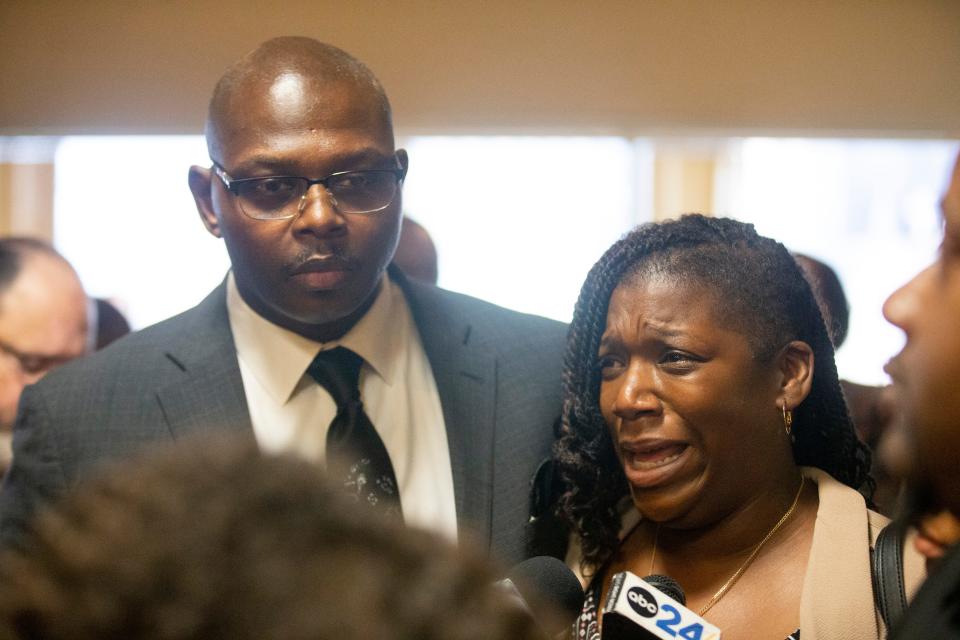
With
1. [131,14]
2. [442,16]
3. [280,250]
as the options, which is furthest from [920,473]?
[131,14]

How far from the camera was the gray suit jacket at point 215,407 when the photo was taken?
215cm

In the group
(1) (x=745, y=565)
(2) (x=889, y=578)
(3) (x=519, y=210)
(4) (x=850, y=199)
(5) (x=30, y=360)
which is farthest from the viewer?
(4) (x=850, y=199)

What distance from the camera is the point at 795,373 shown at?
1.90 meters

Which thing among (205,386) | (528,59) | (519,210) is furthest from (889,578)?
(528,59)

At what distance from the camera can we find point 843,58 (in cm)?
700

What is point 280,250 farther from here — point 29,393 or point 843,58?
point 843,58

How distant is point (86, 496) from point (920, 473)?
0.87 metres

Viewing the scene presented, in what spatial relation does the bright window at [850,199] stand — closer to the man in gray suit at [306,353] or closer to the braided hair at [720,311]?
the man in gray suit at [306,353]

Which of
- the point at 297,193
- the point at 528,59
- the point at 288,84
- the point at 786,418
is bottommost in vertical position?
the point at 786,418

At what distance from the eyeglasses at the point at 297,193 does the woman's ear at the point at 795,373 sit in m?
0.88

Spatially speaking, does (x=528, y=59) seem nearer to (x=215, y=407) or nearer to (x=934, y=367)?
(x=215, y=407)

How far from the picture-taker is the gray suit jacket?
7.06ft

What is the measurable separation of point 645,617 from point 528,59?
594 cm

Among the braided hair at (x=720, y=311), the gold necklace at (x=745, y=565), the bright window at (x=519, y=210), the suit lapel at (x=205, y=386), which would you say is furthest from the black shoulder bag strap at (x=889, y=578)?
the bright window at (x=519, y=210)
